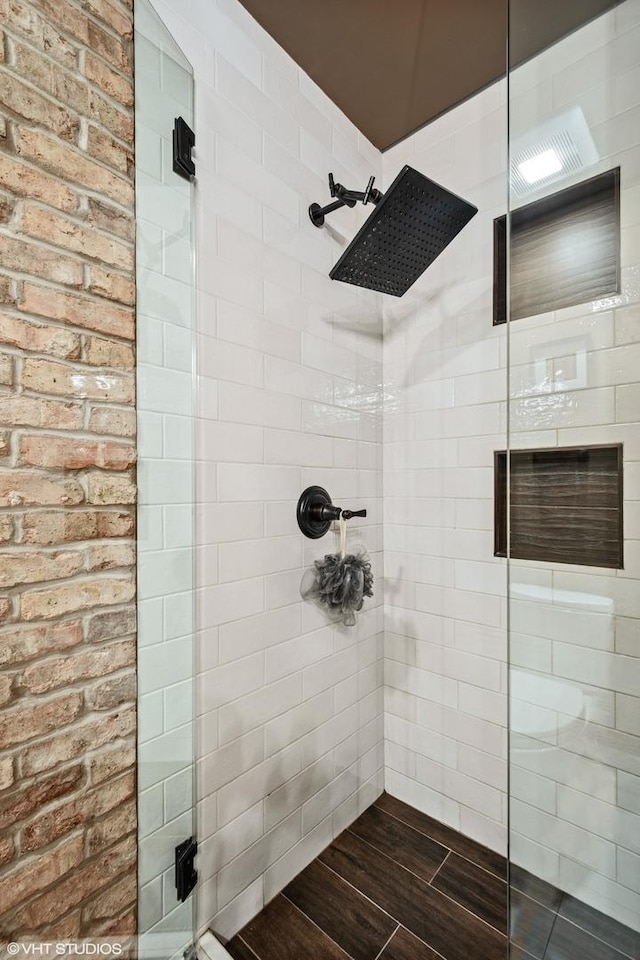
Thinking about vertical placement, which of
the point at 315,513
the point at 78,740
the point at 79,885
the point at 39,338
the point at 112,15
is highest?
the point at 112,15

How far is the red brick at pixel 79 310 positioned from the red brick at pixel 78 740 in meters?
0.78

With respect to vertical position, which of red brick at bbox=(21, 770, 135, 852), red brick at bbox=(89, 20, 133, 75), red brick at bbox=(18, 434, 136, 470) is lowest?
red brick at bbox=(21, 770, 135, 852)

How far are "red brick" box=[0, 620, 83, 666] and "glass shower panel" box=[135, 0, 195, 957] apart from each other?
0.14m

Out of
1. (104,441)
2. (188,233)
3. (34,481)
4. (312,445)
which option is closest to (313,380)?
(312,445)

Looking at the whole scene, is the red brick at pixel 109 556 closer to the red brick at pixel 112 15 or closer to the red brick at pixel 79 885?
the red brick at pixel 79 885

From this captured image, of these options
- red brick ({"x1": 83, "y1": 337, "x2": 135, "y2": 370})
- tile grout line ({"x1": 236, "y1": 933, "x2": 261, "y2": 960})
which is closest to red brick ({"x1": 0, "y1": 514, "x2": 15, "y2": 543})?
red brick ({"x1": 83, "y1": 337, "x2": 135, "y2": 370})

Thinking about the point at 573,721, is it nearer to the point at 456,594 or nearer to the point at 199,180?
the point at 456,594

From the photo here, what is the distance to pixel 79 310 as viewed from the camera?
865 mm

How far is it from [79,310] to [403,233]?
82cm

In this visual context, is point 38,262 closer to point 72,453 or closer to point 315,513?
point 72,453

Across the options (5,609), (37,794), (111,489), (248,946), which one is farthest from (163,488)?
(248,946)

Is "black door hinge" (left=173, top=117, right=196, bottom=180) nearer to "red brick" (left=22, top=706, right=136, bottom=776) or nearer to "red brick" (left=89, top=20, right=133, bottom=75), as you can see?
"red brick" (left=89, top=20, right=133, bottom=75)

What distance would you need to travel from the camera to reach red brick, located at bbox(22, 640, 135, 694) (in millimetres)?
801

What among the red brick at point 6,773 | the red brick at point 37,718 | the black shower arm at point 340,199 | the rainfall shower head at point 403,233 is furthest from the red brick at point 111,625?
the black shower arm at point 340,199
